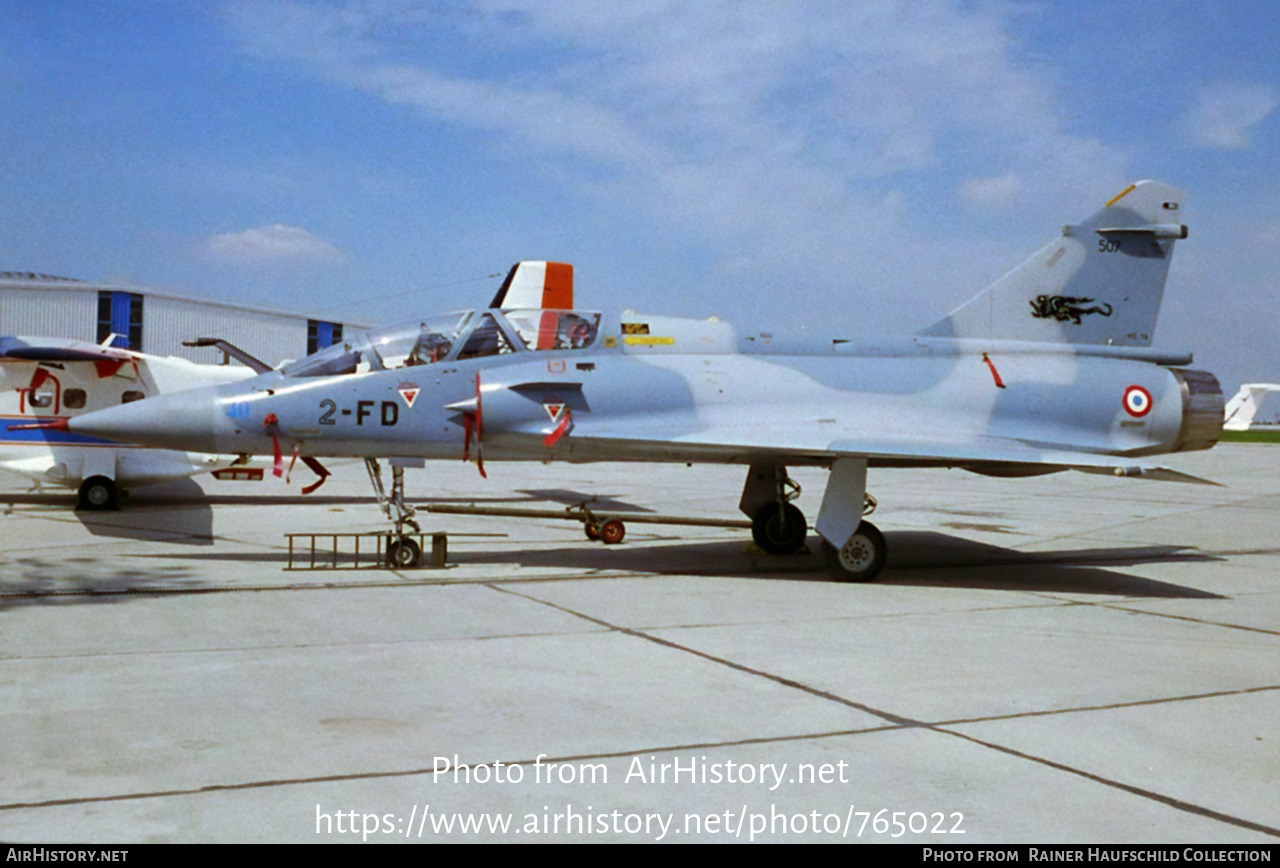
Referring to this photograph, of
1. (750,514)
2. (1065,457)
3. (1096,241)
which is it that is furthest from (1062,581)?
(1096,241)

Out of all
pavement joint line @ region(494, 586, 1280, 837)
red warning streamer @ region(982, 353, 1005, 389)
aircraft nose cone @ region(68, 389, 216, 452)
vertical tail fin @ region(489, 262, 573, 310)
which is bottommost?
pavement joint line @ region(494, 586, 1280, 837)

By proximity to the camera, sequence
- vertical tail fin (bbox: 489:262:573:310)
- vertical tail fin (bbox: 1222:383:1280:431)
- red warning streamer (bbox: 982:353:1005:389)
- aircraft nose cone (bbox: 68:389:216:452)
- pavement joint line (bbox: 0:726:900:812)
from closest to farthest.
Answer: pavement joint line (bbox: 0:726:900:812) < aircraft nose cone (bbox: 68:389:216:452) < red warning streamer (bbox: 982:353:1005:389) < vertical tail fin (bbox: 489:262:573:310) < vertical tail fin (bbox: 1222:383:1280:431)

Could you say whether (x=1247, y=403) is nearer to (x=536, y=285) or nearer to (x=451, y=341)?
(x=536, y=285)

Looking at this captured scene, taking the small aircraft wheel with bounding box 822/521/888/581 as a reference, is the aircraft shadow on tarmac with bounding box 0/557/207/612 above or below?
below

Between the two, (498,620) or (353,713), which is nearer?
(353,713)

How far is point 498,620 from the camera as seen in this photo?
288 inches

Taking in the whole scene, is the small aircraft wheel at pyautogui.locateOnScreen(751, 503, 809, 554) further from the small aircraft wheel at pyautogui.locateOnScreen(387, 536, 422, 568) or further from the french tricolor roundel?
the small aircraft wheel at pyautogui.locateOnScreen(387, 536, 422, 568)

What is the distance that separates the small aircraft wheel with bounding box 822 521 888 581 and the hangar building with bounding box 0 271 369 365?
35.4 meters

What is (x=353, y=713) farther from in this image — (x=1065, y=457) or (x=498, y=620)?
(x=1065, y=457)

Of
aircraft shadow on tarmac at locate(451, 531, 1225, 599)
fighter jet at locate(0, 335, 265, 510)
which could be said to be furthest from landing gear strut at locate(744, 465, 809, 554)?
fighter jet at locate(0, 335, 265, 510)

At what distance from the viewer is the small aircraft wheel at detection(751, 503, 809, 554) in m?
11.8

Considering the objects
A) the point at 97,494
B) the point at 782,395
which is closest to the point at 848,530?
the point at 782,395

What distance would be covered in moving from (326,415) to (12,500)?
11.2 m

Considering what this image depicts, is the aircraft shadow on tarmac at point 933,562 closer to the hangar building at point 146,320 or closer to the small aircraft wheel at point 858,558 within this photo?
the small aircraft wheel at point 858,558
